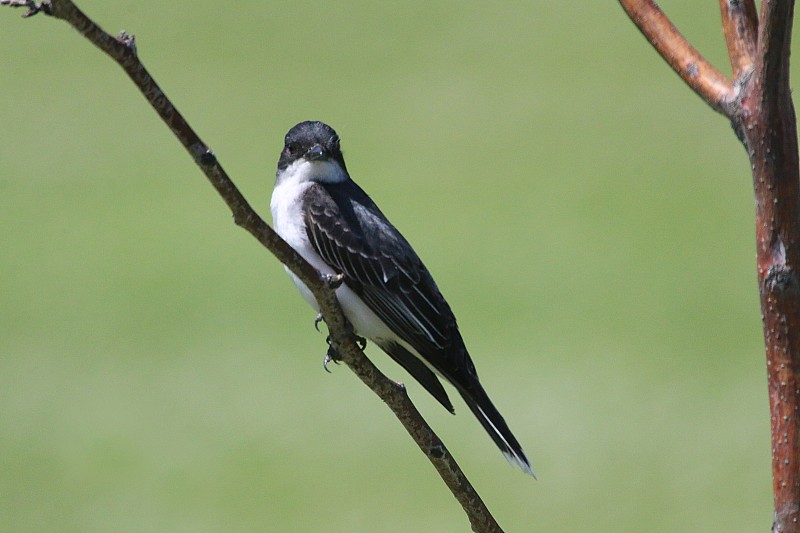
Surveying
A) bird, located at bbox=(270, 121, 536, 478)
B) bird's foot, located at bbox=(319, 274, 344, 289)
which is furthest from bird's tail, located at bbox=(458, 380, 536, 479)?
bird's foot, located at bbox=(319, 274, 344, 289)

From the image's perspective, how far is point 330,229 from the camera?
400cm

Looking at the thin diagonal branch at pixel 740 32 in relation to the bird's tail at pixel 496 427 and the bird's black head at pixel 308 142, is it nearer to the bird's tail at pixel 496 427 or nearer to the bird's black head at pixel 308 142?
the bird's tail at pixel 496 427

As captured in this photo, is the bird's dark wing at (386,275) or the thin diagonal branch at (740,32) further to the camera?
the bird's dark wing at (386,275)

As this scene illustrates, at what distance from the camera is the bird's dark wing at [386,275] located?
3.83m

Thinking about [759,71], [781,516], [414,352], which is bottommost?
[781,516]

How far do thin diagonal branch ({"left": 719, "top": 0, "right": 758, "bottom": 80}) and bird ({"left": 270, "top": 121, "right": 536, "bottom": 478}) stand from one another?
2.04 metres

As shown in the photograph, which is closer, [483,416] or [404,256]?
[483,416]

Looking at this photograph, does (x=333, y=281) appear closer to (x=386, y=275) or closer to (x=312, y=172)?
(x=386, y=275)

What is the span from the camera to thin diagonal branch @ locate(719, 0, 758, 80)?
1792 millimetres

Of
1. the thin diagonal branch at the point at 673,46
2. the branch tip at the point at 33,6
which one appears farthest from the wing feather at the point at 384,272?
the branch tip at the point at 33,6

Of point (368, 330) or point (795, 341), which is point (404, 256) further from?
point (795, 341)

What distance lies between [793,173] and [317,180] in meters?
2.87

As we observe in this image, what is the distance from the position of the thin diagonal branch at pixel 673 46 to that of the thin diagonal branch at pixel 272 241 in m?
0.84

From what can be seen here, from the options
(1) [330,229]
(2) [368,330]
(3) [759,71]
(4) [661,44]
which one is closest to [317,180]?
(1) [330,229]
